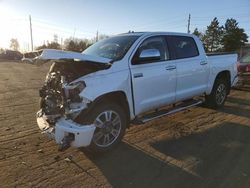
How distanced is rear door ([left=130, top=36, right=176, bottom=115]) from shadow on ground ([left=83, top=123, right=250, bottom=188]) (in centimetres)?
80

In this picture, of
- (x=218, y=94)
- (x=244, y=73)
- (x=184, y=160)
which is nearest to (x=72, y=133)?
(x=184, y=160)

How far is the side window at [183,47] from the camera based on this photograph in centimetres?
671

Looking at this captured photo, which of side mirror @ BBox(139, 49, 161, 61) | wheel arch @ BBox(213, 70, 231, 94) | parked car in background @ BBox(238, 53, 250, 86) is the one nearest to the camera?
side mirror @ BBox(139, 49, 161, 61)

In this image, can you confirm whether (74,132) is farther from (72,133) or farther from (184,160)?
(184,160)

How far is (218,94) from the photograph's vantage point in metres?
8.52

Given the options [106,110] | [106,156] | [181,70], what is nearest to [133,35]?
[181,70]

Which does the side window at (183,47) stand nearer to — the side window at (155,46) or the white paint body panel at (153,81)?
the white paint body panel at (153,81)

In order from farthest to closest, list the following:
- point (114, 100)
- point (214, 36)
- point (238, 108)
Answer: point (214, 36) < point (238, 108) < point (114, 100)

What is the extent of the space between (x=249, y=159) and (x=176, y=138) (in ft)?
4.87

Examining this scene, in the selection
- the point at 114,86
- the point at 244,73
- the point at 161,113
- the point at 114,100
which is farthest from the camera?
the point at 244,73

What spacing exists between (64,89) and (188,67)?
10.5ft

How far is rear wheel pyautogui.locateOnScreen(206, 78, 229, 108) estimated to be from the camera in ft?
27.3

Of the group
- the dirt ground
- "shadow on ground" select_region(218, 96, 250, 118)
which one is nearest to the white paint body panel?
the dirt ground

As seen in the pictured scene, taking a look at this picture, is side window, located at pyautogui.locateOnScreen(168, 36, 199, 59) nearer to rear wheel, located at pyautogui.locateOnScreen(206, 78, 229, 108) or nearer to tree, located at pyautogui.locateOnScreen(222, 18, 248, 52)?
rear wheel, located at pyautogui.locateOnScreen(206, 78, 229, 108)
